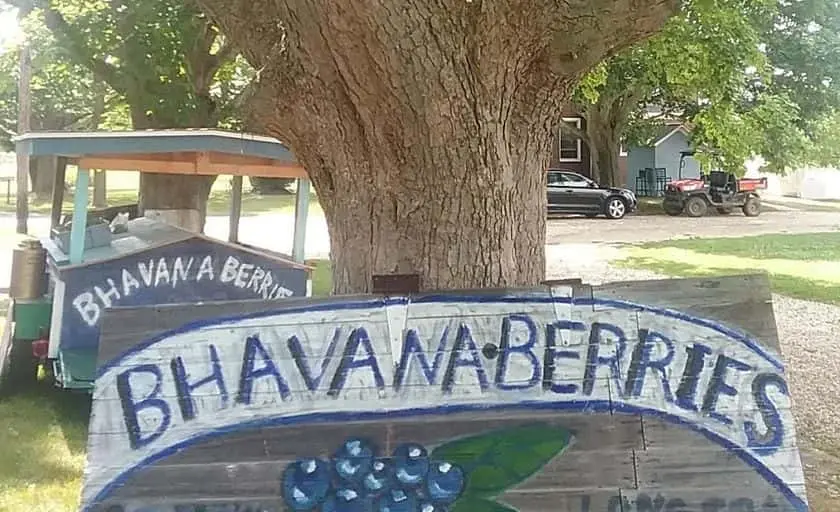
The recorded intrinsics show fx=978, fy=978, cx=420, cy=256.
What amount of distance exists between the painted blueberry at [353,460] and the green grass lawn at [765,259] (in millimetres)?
11444

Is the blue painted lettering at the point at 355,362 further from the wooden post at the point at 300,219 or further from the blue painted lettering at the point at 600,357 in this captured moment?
the wooden post at the point at 300,219

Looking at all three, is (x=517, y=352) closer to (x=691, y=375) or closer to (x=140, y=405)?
(x=691, y=375)

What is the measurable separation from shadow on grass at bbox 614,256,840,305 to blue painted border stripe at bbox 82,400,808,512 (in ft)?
30.7

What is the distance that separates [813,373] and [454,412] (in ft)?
22.7

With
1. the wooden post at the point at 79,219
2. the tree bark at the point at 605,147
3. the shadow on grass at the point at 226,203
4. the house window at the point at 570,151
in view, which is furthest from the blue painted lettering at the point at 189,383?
the house window at the point at 570,151

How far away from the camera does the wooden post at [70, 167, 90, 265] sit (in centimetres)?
689

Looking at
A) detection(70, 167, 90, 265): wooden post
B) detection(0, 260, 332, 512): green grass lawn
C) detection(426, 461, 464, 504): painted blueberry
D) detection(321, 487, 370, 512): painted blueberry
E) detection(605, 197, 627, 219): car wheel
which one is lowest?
detection(0, 260, 332, 512): green grass lawn

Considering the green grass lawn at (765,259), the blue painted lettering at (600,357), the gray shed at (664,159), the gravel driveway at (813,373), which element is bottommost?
the gravel driveway at (813,373)

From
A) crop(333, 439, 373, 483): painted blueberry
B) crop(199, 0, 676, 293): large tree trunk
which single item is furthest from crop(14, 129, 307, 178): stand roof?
crop(333, 439, 373, 483): painted blueberry

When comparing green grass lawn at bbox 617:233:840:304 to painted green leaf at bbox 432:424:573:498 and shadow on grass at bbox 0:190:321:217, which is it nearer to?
painted green leaf at bbox 432:424:573:498

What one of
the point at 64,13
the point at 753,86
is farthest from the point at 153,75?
the point at 753,86

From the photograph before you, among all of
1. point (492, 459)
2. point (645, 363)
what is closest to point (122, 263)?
point (492, 459)

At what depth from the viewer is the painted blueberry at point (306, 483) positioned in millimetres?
3131

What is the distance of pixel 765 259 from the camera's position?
17703mm
